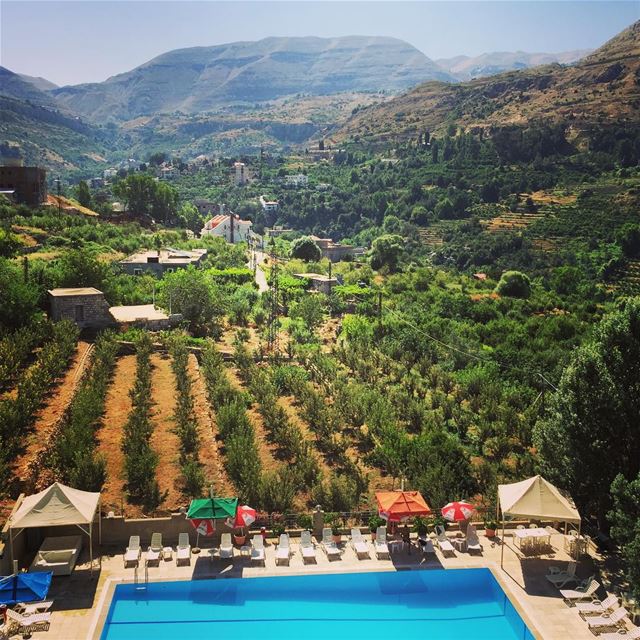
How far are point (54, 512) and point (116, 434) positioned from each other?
26.5 feet

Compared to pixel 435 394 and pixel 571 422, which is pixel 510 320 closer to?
pixel 435 394

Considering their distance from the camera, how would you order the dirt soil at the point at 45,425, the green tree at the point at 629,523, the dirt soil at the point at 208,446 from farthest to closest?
1. the dirt soil at the point at 208,446
2. the dirt soil at the point at 45,425
3. the green tree at the point at 629,523

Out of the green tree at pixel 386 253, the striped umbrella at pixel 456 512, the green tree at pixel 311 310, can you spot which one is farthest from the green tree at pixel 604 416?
the green tree at pixel 386 253

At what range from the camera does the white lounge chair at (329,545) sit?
53.2 feet

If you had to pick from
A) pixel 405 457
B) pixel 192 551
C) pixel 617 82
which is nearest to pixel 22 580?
pixel 192 551

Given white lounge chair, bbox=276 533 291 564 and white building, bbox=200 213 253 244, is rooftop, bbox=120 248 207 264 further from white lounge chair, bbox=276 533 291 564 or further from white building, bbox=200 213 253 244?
white lounge chair, bbox=276 533 291 564

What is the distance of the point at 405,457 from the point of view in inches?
834

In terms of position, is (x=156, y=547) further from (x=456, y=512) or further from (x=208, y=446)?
(x=456, y=512)

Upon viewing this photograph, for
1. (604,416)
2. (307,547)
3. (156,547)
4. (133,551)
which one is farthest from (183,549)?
(604,416)

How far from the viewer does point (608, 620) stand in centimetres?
1356

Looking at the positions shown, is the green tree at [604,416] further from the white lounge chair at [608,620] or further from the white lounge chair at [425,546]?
the white lounge chair at [425,546]

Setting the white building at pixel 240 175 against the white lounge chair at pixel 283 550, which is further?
the white building at pixel 240 175

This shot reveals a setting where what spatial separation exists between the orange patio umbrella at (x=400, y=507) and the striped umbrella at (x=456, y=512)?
1.52 ft

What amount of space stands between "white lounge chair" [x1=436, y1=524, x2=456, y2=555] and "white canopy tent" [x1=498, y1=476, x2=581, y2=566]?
48.4 inches
